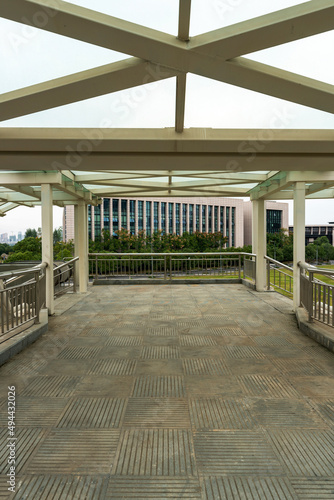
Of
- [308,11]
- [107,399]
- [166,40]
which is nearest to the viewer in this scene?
[308,11]

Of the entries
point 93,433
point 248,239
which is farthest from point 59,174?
point 248,239

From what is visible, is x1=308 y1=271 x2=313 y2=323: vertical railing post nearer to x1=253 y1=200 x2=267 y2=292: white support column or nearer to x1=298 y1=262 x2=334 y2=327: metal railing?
x1=298 y1=262 x2=334 y2=327: metal railing

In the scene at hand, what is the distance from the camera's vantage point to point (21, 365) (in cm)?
430

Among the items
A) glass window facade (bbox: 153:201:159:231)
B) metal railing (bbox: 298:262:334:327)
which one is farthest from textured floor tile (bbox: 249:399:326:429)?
glass window facade (bbox: 153:201:159:231)

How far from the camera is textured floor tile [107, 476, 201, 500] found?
202 centimetres

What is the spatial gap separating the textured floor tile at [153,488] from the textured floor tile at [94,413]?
27.4 inches

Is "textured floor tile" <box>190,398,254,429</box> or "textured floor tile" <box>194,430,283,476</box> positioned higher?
"textured floor tile" <box>194,430,283,476</box>

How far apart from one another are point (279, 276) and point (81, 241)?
6445mm

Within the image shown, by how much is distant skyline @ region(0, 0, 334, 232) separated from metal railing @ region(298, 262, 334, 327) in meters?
2.37

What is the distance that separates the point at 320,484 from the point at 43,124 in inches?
181

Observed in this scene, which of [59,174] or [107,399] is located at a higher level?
[59,174]

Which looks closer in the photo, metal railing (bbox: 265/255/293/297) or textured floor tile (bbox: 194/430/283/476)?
textured floor tile (bbox: 194/430/283/476)

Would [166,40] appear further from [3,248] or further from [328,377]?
[3,248]

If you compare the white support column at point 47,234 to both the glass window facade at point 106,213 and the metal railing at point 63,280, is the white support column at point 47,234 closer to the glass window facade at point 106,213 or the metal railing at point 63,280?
the metal railing at point 63,280
